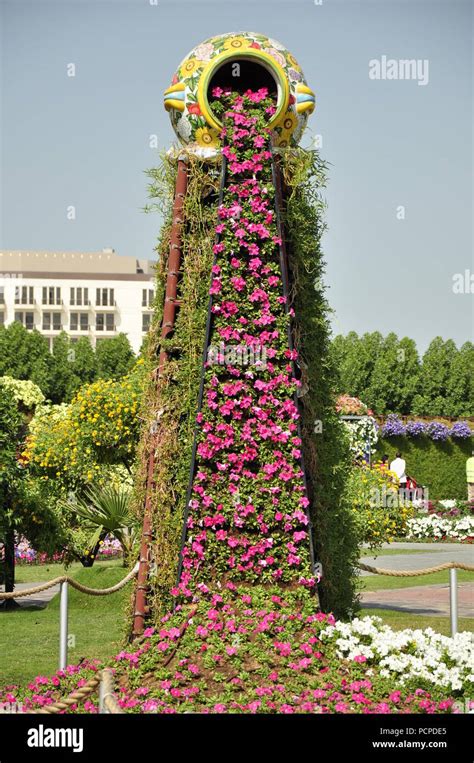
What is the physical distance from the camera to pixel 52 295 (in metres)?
88.4

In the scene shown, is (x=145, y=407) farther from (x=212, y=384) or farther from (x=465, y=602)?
(x=465, y=602)

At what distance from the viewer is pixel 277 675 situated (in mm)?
5902

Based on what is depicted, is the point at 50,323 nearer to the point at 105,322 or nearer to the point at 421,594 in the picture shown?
the point at 105,322

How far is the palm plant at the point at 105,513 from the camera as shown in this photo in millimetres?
13320

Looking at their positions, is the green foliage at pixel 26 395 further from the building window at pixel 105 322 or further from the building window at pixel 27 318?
the building window at pixel 27 318

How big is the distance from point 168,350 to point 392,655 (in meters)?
2.67

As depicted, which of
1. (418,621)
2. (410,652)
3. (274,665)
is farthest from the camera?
(418,621)

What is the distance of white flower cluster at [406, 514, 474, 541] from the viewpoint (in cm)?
2339

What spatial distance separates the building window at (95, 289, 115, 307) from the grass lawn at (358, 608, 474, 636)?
253ft

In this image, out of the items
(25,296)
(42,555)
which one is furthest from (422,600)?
(25,296)

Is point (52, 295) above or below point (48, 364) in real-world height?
above

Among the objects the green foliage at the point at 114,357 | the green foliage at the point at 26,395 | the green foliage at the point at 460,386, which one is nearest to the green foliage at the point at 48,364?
the green foliage at the point at 114,357

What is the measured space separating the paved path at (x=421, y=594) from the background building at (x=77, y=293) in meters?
68.2

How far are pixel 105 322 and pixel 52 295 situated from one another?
5490mm
